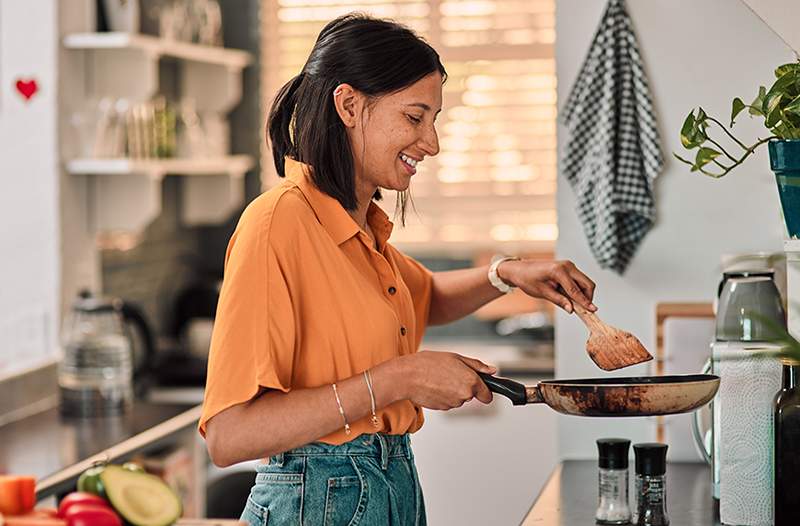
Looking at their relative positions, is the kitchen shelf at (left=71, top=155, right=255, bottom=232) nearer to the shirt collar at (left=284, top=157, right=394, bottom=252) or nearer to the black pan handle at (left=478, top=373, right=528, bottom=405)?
the shirt collar at (left=284, top=157, right=394, bottom=252)

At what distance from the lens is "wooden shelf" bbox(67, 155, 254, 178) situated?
12.1ft

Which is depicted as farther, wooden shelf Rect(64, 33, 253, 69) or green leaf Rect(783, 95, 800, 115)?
wooden shelf Rect(64, 33, 253, 69)

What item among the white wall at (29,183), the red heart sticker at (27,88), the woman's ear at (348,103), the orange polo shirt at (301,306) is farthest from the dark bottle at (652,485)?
the red heart sticker at (27,88)

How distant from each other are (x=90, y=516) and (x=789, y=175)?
3.69 ft

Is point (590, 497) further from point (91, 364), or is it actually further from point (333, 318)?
point (91, 364)

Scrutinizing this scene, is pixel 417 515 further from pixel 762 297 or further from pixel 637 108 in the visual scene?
pixel 637 108

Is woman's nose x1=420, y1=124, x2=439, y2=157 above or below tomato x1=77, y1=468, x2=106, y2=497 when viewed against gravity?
above

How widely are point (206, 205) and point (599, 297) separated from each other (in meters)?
2.39

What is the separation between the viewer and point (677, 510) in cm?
213

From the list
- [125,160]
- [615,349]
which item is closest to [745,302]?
[615,349]

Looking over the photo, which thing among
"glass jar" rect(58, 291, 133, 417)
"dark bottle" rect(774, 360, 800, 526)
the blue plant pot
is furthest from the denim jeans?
"glass jar" rect(58, 291, 133, 417)

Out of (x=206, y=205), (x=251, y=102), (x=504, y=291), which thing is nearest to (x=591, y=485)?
(x=504, y=291)

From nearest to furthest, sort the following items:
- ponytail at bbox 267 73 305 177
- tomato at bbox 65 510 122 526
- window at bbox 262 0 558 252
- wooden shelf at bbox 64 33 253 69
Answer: tomato at bbox 65 510 122 526 < ponytail at bbox 267 73 305 177 < wooden shelf at bbox 64 33 253 69 < window at bbox 262 0 558 252

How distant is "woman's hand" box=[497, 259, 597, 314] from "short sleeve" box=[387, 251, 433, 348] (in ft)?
0.69
